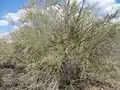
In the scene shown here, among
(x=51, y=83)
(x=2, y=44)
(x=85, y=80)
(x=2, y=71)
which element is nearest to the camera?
(x=51, y=83)

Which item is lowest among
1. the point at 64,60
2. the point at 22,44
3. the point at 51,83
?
the point at 51,83

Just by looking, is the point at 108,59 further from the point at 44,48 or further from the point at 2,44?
the point at 2,44

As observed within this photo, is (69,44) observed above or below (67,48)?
above

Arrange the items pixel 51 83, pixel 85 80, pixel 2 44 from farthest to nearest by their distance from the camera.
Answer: pixel 2 44
pixel 85 80
pixel 51 83

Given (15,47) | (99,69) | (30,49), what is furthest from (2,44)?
(99,69)

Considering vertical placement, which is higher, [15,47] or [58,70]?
[15,47]

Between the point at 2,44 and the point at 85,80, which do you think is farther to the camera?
the point at 2,44

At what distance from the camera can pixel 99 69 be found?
49.5ft

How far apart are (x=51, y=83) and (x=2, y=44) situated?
182 inches

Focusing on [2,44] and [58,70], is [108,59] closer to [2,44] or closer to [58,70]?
[58,70]

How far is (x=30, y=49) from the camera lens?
50.1 feet

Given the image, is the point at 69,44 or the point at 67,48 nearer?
the point at 67,48

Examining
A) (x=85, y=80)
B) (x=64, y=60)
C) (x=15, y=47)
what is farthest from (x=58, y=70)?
(x=15, y=47)

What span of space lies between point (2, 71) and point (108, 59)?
5.55m
